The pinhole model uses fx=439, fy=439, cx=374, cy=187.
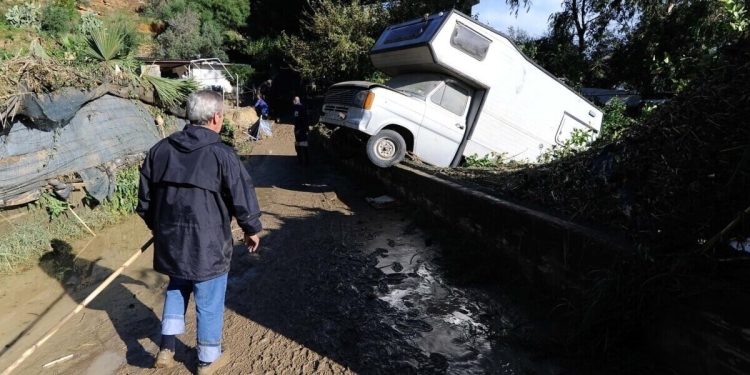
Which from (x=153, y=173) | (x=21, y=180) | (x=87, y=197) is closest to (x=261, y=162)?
(x=87, y=197)

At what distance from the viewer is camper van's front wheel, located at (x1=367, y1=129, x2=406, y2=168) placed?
24.4 ft

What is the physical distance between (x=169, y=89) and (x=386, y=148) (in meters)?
4.96

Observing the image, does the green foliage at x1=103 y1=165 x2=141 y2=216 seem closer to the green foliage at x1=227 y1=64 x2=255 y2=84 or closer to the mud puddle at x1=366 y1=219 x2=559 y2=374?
the mud puddle at x1=366 y1=219 x2=559 y2=374

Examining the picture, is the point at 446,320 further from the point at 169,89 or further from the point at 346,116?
the point at 169,89

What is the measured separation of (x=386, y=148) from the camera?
24.8ft

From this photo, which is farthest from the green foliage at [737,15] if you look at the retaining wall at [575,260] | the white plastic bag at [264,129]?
the white plastic bag at [264,129]

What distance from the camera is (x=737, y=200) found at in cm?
224

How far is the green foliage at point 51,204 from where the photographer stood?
622 cm

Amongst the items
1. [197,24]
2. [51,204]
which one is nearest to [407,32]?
[51,204]

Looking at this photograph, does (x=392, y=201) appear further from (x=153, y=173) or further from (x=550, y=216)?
(x=153, y=173)

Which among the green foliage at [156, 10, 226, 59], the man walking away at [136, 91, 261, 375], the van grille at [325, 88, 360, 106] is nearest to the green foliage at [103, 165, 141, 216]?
the van grille at [325, 88, 360, 106]

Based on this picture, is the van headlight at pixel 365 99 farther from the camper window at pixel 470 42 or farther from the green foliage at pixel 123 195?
the green foliage at pixel 123 195

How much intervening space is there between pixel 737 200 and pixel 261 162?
1109 cm

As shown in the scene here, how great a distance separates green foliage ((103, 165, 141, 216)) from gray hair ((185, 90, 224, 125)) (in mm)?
5300
